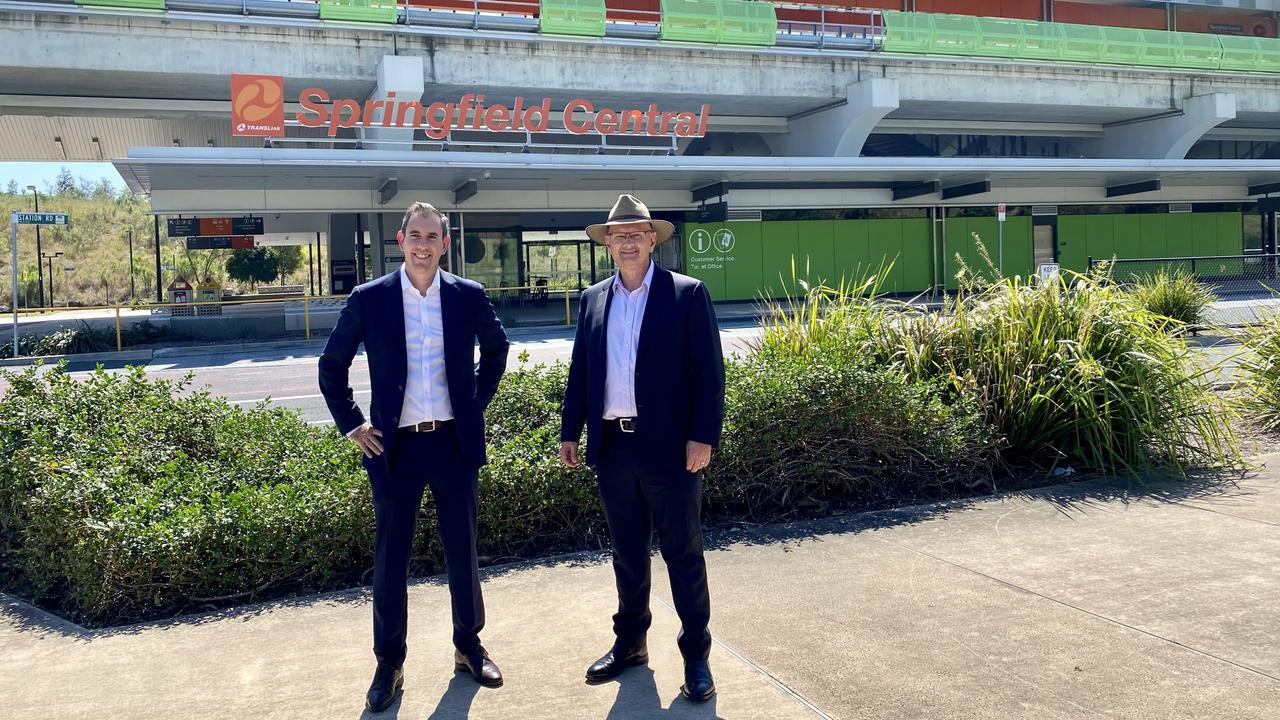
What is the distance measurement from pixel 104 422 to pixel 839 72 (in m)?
28.9

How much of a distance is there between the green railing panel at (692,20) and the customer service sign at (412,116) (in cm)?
403

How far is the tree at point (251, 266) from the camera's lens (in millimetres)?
45688

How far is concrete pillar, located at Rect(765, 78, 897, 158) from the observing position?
31.5m

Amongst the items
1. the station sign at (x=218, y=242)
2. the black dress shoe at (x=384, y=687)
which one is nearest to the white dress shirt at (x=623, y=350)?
the black dress shoe at (x=384, y=687)

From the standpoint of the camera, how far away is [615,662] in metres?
4.22

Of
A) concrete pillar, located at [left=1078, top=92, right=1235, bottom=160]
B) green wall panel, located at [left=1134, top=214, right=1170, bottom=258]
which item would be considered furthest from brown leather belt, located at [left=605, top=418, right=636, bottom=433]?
concrete pillar, located at [left=1078, top=92, right=1235, bottom=160]

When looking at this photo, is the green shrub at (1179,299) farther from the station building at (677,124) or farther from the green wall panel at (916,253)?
the green wall panel at (916,253)

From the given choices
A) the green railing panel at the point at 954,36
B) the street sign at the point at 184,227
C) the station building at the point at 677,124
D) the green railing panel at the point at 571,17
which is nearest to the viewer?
the station building at the point at 677,124

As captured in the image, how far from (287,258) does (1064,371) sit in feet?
185

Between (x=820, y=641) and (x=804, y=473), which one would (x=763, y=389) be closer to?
(x=804, y=473)

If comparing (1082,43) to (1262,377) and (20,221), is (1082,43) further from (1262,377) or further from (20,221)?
(20,221)

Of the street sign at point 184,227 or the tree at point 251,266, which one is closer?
the street sign at point 184,227

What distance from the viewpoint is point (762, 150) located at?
121ft

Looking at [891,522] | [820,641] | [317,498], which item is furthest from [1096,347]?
[317,498]
